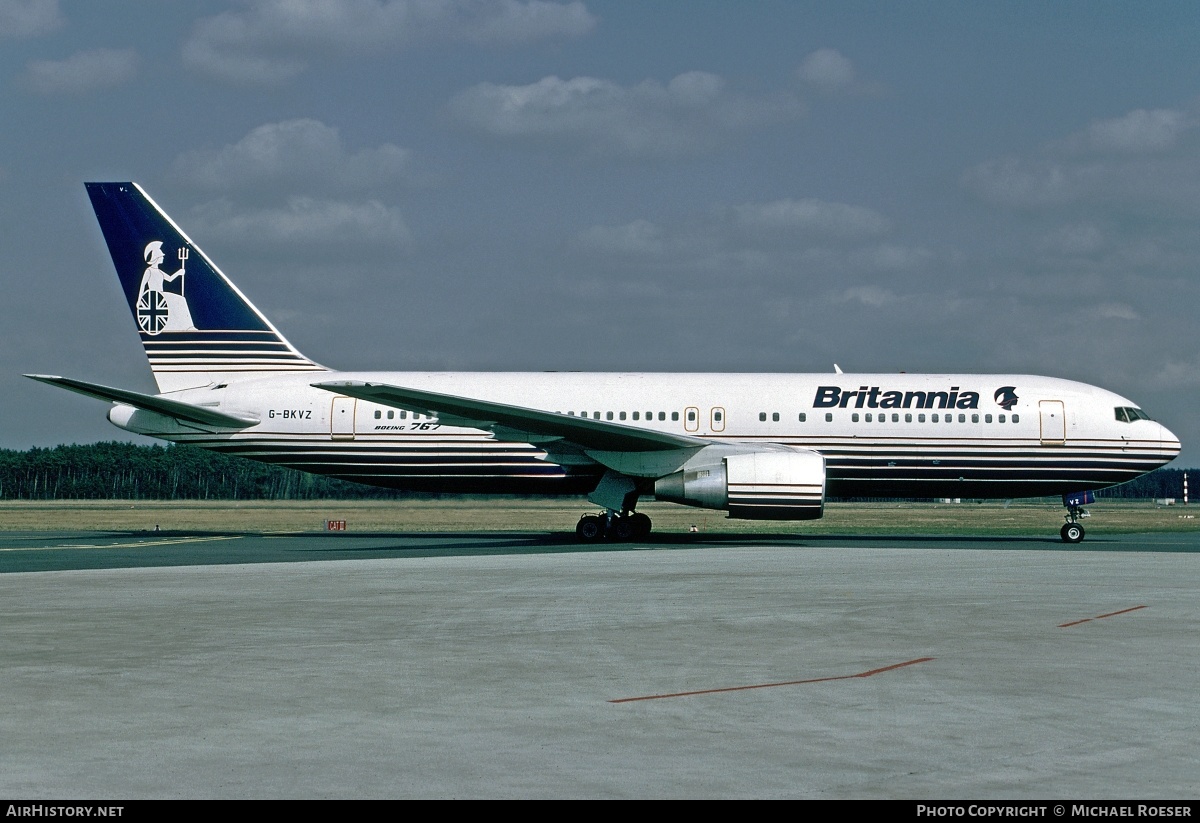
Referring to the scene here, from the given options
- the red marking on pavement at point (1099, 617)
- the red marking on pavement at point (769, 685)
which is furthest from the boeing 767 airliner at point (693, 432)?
the red marking on pavement at point (769, 685)

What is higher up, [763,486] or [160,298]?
[160,298]

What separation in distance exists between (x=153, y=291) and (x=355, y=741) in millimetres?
27087

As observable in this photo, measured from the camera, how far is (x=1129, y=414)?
29891 mm

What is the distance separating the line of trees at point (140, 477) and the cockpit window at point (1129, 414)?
64.2 meters

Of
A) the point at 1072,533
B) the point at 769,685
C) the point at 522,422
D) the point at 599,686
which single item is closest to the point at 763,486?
the point at 522,422

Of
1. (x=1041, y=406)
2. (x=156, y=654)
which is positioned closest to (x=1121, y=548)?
(x=1041, y=406)

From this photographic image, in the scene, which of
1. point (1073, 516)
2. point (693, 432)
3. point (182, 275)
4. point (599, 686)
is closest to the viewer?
point (599, 686)

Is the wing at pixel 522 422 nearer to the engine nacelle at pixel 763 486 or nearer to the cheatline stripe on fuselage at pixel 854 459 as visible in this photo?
the engine nacelle at pixel 763 486

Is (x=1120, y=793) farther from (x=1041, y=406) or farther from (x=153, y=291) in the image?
(x=153, y=291)

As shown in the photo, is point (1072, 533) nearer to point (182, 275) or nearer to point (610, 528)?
point (610, 528)

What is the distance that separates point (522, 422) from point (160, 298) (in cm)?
1091

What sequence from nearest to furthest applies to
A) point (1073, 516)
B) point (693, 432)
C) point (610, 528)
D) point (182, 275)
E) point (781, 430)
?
point (610, 528) → point (781, 430) → point (693, 432) → point (1073, 516) → point (182, 275)

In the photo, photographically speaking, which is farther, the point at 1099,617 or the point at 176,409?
the point at 176,409

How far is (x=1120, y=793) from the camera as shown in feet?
18.0
